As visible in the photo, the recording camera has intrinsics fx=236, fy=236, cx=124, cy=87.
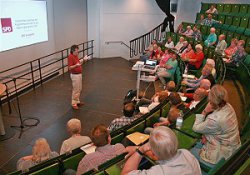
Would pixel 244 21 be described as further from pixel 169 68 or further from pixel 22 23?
pixel 22 23

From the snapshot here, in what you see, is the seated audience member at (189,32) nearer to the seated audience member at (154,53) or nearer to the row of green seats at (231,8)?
the seated audience member at (154,53)


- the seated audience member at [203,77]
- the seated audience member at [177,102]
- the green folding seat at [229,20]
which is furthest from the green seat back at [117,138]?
the green folding seat at [229,20]

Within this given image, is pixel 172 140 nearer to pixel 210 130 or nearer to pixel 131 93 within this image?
pixel 210 130

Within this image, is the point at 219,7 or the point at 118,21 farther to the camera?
the point at 118,21

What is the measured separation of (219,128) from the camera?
2080mm

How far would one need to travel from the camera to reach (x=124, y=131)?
9.55 feet

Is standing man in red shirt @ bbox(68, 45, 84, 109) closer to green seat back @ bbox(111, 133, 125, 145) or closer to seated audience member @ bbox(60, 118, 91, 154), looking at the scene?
seated audience member @ bbox(60, 118, 91, 154)

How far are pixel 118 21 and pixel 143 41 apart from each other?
1635mm

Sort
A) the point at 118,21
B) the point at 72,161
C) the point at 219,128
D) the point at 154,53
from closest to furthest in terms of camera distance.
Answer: the point at 219,128 < the point at 72,161 < the point at 154,53 < the point at 118,21

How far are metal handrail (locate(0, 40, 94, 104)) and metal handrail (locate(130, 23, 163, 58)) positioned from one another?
3783 millimetres

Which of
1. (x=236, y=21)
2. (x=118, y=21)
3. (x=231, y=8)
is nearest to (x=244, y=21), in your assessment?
(x=236, y=21)

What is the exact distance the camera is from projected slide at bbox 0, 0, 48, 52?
6086mm

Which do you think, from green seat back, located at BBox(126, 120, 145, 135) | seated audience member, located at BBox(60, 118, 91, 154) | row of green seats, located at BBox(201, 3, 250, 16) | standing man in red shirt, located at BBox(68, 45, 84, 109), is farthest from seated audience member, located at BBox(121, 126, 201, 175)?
row of green seats, located at BBox(201, 3, 250, 16)

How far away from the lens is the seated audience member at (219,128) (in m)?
2.07
